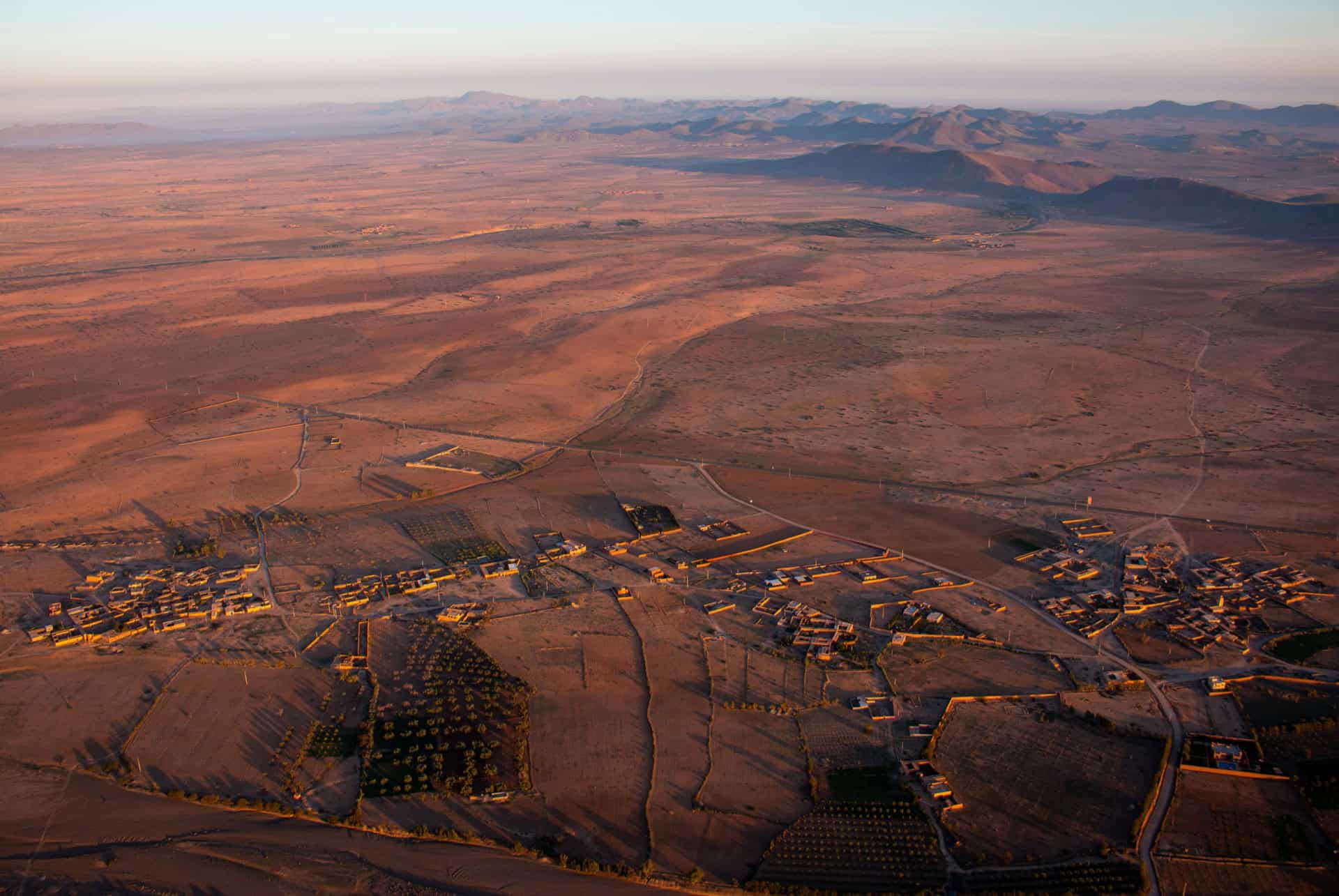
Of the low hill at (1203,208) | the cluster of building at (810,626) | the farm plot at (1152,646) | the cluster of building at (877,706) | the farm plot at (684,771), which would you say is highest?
the low hill at (1203,208)

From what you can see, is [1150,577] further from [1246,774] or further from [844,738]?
[844,738]

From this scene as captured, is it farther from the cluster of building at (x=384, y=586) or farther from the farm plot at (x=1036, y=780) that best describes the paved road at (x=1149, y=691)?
the cluster of building at (x=384, y=586)

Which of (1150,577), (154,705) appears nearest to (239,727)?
(154,705)

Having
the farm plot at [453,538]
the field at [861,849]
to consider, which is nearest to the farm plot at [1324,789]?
A: the field at [861,849]

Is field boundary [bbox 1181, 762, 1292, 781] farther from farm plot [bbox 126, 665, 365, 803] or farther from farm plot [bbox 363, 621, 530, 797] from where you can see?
farm plot [bbox 126, 665, 365, 803]

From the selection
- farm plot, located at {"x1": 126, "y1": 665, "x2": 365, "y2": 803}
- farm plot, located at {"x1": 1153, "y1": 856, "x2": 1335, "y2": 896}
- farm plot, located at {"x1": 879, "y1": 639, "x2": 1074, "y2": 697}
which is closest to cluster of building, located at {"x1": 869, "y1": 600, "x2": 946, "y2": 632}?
farm plot, located at {"x1": 879, "y1": 639, "x2": 1074, "y2": 697}

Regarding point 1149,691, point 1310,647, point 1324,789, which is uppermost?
point 1310,647
